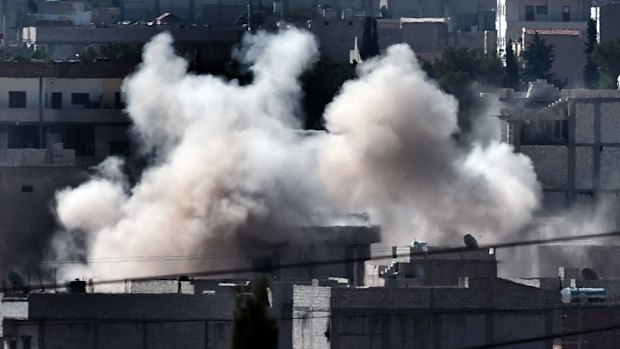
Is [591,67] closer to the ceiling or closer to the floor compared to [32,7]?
closer to the floor

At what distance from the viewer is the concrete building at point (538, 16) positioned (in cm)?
13150

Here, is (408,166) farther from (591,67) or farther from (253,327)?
(591,67)

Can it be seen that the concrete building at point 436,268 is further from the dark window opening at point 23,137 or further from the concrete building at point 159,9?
the concrete building at point 159,9

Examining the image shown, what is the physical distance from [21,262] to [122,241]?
18.7ft

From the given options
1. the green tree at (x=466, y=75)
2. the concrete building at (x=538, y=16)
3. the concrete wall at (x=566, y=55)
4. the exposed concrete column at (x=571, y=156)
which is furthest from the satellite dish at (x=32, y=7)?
the exposed concrete column at (x=571, y=156)

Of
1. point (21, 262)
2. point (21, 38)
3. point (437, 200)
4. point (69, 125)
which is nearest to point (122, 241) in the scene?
point (21, 262)

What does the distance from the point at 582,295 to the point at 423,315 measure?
3.88 meters

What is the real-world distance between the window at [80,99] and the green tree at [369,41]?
643 inches

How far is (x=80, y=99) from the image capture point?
87.6 m

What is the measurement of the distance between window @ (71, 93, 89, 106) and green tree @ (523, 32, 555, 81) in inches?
1343

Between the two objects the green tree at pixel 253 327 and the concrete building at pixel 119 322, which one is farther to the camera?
the concrete building at pixel 119 322

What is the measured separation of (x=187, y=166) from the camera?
64.6 m

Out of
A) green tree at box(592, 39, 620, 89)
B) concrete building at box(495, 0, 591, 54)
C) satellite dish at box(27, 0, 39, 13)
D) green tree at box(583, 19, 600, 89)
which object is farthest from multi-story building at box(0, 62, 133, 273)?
satellite dish at box(27, 0, 39, 13)

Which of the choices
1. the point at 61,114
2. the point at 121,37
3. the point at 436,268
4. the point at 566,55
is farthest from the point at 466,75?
the point at 436,268
